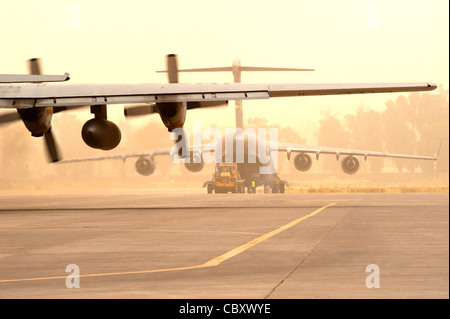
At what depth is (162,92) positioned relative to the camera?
27719mm

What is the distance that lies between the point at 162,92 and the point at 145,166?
3758 centimetres

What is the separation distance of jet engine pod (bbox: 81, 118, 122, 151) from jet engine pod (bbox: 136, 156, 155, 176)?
32455 mm

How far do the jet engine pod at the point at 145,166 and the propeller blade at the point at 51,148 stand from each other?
31490 millimetres

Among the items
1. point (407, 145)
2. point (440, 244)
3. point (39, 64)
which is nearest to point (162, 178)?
point (407, 145)

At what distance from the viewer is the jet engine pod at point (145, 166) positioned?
212 ft

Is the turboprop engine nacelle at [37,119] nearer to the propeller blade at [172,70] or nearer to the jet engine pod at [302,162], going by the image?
the propeller blade at [172,70]

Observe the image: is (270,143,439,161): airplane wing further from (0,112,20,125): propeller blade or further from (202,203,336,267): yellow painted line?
(202,203,336,267): yellow painted line

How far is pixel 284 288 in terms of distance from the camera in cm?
1138

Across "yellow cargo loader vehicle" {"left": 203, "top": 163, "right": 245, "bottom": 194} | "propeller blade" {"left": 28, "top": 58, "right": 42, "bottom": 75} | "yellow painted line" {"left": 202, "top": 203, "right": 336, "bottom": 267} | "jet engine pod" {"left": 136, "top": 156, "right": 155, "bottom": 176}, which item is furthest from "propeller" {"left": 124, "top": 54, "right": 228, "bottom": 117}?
"yellow cargo loader vehicle" {"left": 203, "top": 163, "right": 245, "bottom": 194}

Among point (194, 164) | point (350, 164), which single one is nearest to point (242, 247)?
point (194, 164)

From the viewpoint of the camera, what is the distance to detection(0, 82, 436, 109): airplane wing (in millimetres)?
27219

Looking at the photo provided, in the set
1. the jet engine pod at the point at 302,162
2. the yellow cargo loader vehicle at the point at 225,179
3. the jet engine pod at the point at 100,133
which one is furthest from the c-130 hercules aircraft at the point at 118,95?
the yellow cargo loader vehicle at the point at 225,179
